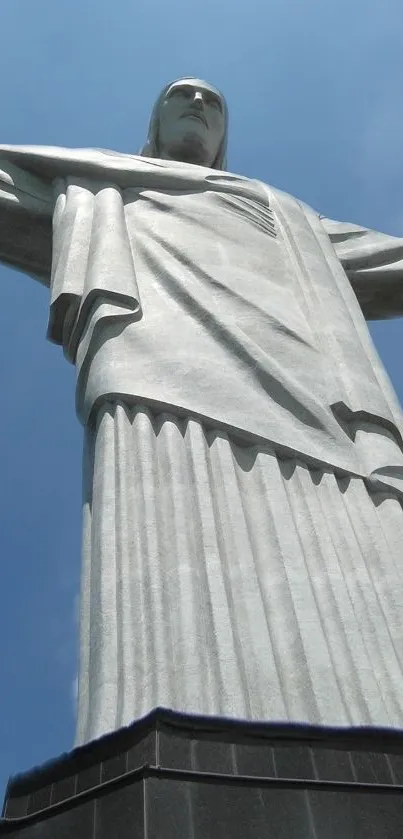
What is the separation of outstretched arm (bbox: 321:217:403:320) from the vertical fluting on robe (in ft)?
12.4

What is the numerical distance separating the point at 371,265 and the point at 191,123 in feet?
7.08

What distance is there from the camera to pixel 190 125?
9.46 meters

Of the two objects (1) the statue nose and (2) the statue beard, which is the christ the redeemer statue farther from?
(1) the statue nose

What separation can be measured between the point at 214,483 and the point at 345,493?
0.66 metres

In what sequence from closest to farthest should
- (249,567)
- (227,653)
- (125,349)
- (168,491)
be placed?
(227,653) < (249,567) < (168,491) < (125,349)

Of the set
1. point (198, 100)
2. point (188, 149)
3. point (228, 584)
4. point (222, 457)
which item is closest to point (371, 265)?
point (188, 149)

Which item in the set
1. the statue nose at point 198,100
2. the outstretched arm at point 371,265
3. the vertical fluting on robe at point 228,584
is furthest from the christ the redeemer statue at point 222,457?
the statue nose at point 198,100

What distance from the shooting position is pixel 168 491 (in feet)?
→ 16.1

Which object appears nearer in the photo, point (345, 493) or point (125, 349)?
point (345, 493)

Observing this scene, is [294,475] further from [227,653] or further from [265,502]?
[227,653]

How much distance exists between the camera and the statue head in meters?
9.41

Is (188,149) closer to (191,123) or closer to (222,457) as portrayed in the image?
(191,123)

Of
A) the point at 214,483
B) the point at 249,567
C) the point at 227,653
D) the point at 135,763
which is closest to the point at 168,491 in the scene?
the point at 214,483

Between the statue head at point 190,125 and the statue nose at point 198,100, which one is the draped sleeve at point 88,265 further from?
the statue nose at point 198,100
